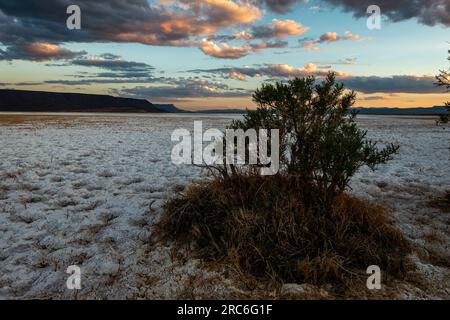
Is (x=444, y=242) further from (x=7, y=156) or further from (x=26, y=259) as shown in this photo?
(x=7, y=156)

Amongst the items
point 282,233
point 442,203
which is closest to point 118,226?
point 282,233

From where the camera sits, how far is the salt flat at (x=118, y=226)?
3719mm

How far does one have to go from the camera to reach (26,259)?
14.1 feet

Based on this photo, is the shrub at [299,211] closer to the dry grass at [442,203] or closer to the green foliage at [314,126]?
the green foliage at [314,126]

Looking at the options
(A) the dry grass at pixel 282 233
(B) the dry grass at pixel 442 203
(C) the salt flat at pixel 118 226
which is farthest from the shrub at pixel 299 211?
(B) the dry grass at pixel 442 203

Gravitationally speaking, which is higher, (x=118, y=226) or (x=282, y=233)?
(x=282, y=233)

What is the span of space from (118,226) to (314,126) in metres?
3.54

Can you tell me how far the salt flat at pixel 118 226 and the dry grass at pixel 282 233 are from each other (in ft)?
1.16

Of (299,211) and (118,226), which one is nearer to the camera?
(299,211)

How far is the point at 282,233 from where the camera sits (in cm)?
430

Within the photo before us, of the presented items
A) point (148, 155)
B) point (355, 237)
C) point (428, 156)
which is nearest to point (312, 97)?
point (355, 237)

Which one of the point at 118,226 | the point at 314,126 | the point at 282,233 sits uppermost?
the point at 314,126

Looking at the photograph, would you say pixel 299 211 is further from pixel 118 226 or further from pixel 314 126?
pixel 118 226
